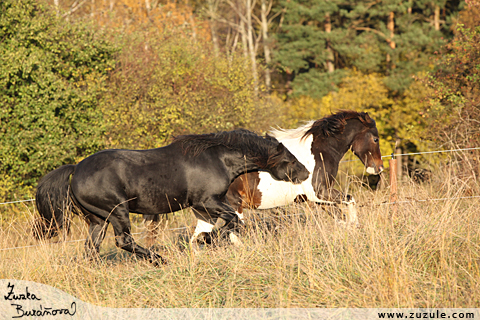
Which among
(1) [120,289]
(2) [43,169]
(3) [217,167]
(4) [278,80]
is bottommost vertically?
(4) [278,80]

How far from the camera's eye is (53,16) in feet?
42.5

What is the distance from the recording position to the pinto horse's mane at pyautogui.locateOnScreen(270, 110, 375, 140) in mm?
6469

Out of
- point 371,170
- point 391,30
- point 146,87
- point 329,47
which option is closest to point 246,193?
point 371,170

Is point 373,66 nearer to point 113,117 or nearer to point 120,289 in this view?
point 113,117

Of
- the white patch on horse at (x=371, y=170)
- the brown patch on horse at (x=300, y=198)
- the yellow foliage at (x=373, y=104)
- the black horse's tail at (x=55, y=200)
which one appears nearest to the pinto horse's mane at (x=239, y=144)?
the brown patch on horse at (x=300, y=198)

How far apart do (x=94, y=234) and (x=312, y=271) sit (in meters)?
2.49

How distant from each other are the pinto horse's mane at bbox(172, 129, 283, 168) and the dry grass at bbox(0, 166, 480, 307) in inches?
39.7

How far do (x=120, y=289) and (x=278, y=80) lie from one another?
95.2 ft

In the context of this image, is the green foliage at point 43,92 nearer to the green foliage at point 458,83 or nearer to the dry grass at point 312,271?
the dry grass at point 312,271

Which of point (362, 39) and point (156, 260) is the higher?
point (156, 260)

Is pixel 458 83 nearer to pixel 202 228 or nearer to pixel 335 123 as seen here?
pixel 335 123

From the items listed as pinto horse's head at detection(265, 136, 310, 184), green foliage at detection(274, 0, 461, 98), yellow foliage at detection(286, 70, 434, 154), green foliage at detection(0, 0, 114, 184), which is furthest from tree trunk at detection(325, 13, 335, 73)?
pinto horse's head at detection(265, 136, 310, 184)

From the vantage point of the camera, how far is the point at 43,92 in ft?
39.1

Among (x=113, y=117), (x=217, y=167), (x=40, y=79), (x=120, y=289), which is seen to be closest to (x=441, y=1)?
(x=113, y=117)
